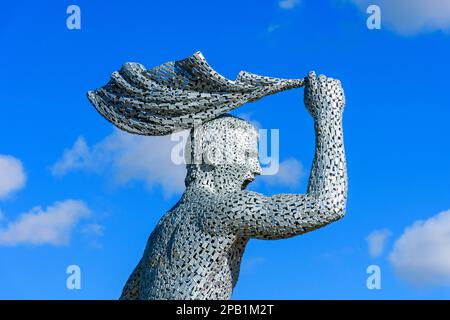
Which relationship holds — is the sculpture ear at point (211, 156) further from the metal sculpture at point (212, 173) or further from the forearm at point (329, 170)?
the forearm at point (329, 170)

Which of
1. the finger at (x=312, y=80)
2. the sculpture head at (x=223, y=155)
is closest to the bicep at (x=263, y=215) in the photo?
the sculpture head at (x=223, y=155)

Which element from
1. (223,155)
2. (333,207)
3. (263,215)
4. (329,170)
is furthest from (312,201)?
(223,155)

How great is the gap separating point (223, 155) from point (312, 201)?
101 cm

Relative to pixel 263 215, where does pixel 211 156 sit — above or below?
above

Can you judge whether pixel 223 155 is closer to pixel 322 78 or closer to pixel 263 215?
pixel 263 215

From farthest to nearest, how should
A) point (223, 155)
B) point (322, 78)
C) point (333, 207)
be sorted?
point (223, 155), point (322, 78), point (333, 207)

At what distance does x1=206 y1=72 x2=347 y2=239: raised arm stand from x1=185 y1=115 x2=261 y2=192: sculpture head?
0.37 m

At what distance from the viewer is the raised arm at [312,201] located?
30.0ft

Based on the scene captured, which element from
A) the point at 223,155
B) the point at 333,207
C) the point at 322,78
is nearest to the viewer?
the point at 333,207

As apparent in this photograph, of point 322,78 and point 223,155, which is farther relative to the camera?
point 223,155

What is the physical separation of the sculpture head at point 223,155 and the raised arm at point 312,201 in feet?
1.20

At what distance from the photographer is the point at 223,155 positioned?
32.1 feet
